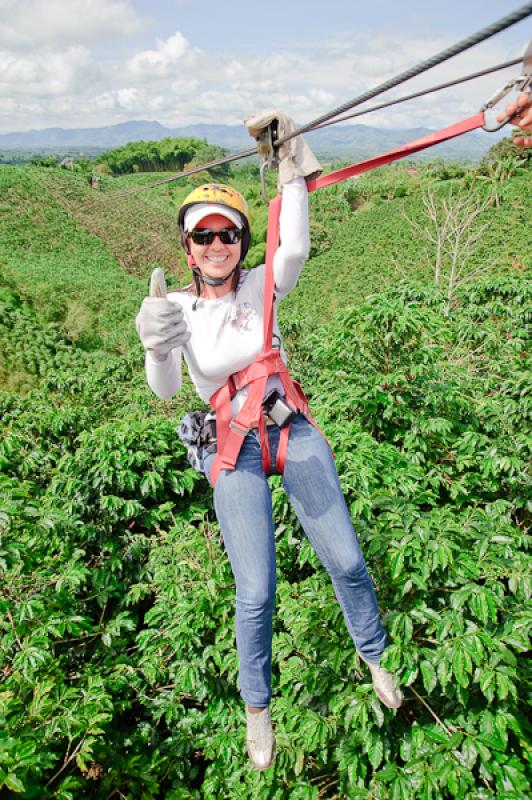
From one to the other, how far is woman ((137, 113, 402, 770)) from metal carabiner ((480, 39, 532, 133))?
2.52ft

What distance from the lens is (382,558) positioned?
2.92m

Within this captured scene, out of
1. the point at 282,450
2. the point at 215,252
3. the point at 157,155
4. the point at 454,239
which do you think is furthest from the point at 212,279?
the point at 157,155

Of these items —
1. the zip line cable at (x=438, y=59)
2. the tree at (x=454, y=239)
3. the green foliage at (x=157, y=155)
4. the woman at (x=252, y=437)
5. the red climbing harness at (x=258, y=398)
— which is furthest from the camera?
the green foliage at (x=157, y=155)

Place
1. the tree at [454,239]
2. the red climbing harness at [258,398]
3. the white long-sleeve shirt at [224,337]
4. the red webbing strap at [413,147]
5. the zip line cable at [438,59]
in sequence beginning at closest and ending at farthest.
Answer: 1. the zip line cable at [438,59]
2. the red webbing strap at [413,147]
3. the red climbing harness at [258,398]
4. the white long-sleeve shirt at [224,337]
5. the tree at [454,239]

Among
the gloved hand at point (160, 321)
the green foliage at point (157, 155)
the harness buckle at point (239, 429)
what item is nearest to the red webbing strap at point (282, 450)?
the harness buckle at point (239, 429)

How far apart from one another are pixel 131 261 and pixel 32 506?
4512 cm

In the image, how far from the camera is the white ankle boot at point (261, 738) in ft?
7.97

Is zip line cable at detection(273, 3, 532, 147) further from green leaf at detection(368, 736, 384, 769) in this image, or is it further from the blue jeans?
green leaf at detection(368, 736, 384, 769)

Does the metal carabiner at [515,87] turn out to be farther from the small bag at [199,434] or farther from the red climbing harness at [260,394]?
the small bag at [199,434]

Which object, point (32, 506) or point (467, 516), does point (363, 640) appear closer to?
point (467, 516)

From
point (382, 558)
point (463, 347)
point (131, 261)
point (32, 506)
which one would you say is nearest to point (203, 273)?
point (382, 558)

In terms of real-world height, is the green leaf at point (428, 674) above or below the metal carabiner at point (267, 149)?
below

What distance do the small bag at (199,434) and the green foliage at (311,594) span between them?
3.64 ft

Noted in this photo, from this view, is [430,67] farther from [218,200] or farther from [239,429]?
[239,429]
